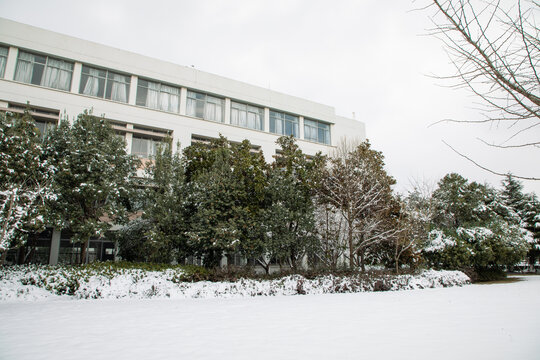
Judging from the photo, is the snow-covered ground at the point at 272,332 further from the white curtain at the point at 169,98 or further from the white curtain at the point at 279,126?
the white curtain at the point at 279,126

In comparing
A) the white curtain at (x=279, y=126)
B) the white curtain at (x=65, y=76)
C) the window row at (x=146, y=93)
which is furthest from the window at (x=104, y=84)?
the white curtain at (x=279, y=126)

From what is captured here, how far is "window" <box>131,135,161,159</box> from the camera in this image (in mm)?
22719

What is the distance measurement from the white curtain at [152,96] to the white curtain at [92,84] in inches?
132

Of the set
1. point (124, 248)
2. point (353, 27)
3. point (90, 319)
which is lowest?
point (90, 319)

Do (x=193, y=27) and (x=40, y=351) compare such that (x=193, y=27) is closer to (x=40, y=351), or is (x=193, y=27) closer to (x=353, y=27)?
(x=353, y=27)

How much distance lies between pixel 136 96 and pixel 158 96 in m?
1.54

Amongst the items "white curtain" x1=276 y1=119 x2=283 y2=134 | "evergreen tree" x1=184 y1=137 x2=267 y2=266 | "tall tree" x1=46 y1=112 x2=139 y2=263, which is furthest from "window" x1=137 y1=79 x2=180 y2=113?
"evergreen tree" x1=184 y1=137 x2=267 y2=266

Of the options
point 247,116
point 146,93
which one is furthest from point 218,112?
point 146,93

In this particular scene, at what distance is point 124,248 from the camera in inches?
693

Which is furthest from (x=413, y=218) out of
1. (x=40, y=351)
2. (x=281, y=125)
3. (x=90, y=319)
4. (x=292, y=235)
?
(x=40, y=351)

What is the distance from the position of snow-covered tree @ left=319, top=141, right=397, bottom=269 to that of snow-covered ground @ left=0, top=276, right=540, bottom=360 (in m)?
7.33

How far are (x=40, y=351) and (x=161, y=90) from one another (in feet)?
72.5

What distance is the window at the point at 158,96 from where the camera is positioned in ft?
77.6

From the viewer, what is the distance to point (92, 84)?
72.3 feet
